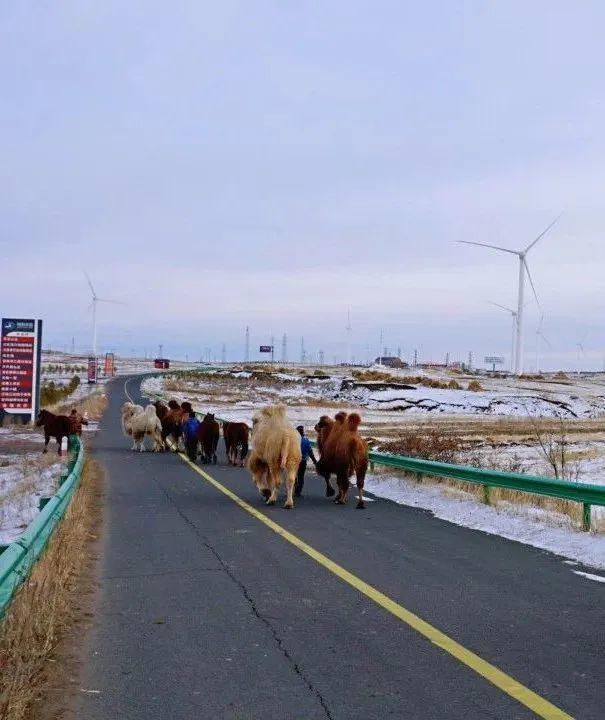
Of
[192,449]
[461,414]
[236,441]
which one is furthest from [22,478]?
[461,414]

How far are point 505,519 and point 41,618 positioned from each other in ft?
26.9

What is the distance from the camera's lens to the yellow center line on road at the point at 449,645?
17.0 feet

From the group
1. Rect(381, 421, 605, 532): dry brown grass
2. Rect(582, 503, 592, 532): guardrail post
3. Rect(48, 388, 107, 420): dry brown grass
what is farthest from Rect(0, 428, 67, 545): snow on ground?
Rect(48, 388, 107, 420): dry brown grass

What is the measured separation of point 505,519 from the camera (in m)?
13.2

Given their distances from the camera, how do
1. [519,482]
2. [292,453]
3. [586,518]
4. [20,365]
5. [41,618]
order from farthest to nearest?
[20,365] < [292,453] < [519,482] < [586,518] < [41,618]

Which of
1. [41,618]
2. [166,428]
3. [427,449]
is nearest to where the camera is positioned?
[41,618]

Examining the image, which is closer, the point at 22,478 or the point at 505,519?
the point at 505,519

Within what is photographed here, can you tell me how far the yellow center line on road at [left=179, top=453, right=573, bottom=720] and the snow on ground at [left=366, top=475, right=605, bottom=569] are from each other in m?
2.85

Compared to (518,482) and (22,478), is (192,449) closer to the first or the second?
(22,478)

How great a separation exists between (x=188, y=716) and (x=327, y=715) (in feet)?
2.54

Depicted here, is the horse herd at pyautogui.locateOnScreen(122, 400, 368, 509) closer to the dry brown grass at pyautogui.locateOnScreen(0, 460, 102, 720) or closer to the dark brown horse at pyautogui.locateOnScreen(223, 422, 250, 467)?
the dry brown grass at pyautogui.locateOnScreen(0, 460, 102, 720)

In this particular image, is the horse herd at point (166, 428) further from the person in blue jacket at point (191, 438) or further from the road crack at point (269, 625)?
the road crack at point (269, 625)

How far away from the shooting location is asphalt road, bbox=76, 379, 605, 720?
209 inches

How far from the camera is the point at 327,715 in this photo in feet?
16.6
